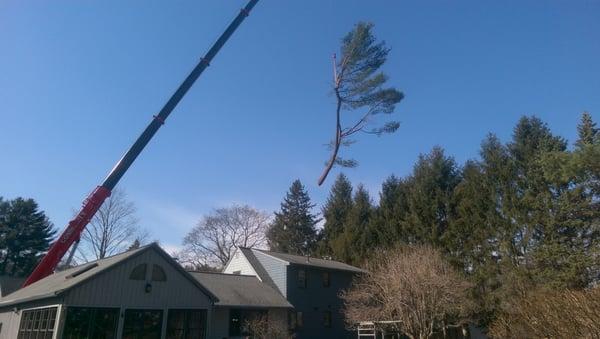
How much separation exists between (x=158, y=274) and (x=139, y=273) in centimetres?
95

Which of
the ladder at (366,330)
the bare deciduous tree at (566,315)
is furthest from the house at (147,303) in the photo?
the bare deciduous tree at (566,315)

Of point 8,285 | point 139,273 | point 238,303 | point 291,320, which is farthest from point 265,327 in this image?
point 8,285

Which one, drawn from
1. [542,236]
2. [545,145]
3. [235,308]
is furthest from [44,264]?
[545,145]

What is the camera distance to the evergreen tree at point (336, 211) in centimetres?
4806

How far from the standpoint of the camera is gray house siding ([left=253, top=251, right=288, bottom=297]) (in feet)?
97.1

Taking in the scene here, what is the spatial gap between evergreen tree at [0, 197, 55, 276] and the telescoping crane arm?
1265 inches

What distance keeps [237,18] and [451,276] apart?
737 inches

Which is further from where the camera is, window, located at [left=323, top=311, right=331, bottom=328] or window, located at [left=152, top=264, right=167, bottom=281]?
window, located at [left=323, top=311, right=331, bottom=328]

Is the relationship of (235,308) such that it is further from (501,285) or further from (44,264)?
(501,285)

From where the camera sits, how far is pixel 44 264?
772 inches

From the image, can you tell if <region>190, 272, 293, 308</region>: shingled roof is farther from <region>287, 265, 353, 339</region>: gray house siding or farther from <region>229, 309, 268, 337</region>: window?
<region>287, 265, 353, 339</region>: gray house siding

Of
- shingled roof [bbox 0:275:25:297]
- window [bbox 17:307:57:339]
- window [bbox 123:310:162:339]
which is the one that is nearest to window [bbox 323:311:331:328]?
window [bbox 123:310:162:339]

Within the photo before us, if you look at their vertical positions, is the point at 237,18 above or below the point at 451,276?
above

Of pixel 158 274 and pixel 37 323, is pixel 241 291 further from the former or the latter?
pixel 37 323
